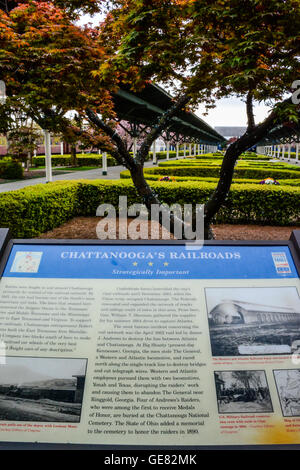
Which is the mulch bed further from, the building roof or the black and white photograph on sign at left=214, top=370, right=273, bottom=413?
the building roof

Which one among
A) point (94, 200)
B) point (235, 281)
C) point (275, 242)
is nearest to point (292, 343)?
point (235, 281)

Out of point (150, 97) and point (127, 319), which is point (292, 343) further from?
point (150, 97)

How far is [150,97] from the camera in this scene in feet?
58.1

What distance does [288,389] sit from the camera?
4.54ft

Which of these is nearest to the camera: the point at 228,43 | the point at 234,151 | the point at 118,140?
the point at 228,43

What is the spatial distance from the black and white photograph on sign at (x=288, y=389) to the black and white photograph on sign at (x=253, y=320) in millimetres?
93

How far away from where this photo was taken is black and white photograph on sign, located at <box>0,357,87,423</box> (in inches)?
52.6

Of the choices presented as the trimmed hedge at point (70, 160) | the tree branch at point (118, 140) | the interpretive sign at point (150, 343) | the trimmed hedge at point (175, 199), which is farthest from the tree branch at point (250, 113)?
the trimmed hedge at point (70, 160)

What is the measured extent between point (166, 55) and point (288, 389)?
304cm

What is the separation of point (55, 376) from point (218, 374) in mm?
725
